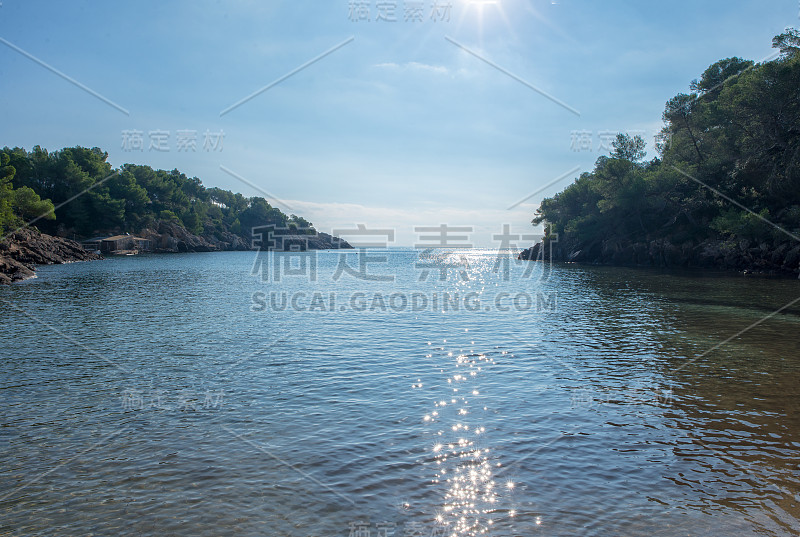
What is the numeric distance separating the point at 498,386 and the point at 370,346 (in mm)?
7150

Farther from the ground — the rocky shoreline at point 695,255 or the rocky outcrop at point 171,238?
the rocky outcrop at point 171,238

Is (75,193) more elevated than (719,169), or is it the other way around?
(75,193)

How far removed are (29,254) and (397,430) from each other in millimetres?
74950

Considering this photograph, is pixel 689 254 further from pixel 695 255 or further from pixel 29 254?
pixel 29 254

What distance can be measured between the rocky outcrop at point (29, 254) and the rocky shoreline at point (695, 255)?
260 feet

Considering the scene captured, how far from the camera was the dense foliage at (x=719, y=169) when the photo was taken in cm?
5169

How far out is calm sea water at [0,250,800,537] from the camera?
743 cm

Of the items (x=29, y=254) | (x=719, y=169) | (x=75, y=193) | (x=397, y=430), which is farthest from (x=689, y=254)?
(x=75, y=193)

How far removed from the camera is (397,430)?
10891mm

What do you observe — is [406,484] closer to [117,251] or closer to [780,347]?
[780,347]

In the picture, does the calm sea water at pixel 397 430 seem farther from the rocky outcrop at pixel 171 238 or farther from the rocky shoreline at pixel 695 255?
the rocky outcrop at pixel 171 238

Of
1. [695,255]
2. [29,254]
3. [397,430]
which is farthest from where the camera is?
[695,255]

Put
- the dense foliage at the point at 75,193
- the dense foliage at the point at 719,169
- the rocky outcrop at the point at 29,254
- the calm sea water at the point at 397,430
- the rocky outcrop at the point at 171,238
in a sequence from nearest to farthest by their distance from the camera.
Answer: the calm sea water at the point at 397,430
the rocky outcrop at the point at 29,254
the dense foliage at the point at 719,169
the dense foliage at the point at 75,193
the rocky outcrop at the point at 171,238

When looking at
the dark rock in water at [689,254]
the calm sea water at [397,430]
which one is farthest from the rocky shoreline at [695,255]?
the calm sea water at [397,430]
